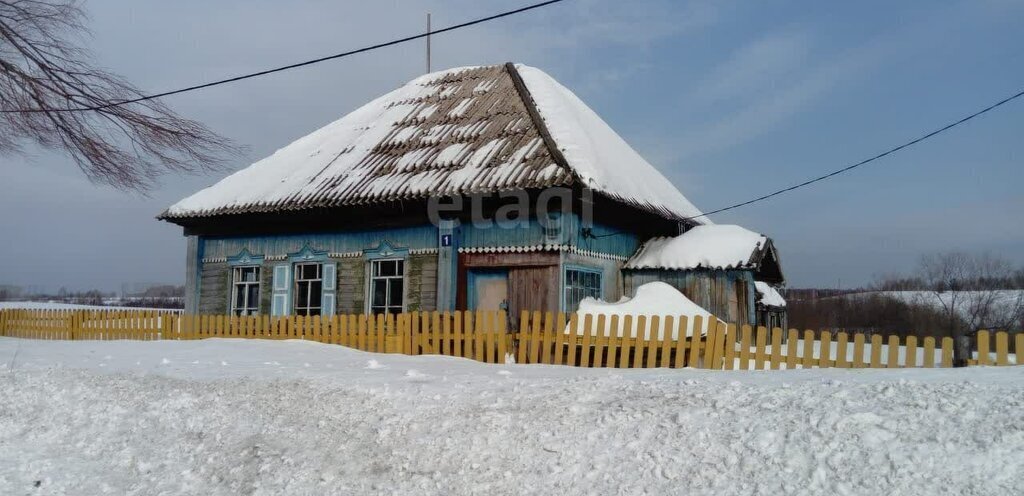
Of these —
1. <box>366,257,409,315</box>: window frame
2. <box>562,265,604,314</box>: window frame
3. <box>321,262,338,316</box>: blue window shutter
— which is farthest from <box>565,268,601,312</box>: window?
<box>321,262,338,316</box>: blue window shutter

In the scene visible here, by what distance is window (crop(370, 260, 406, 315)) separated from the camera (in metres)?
14.7

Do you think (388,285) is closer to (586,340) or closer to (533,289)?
(533,289)

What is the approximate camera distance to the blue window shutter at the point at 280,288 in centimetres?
1616

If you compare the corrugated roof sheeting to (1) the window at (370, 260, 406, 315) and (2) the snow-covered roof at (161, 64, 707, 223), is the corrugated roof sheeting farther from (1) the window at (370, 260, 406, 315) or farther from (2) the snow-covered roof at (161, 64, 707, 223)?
(1) the window at (370, 260, 406, 315)

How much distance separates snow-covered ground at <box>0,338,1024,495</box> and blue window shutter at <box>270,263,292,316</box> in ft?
27.2

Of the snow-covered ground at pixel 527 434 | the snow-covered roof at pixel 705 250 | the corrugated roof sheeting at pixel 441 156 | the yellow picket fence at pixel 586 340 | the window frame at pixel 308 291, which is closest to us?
the snow-covered ground at pixel 527 434

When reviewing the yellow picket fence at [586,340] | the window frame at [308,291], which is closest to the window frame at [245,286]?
the window frame at [308,291]

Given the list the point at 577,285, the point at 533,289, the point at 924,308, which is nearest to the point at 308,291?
the point at 533,289

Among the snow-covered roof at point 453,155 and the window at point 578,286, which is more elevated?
the snow-covered roof at point 453,155

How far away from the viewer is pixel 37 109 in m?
9.91

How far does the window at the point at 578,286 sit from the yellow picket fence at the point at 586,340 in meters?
1.16

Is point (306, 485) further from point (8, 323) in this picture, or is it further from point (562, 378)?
point (8, 323)

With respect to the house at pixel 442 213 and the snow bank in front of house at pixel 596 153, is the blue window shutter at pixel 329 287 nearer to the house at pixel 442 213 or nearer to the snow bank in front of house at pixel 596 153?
the house at pixel 442 213

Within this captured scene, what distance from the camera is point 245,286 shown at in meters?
17.0
